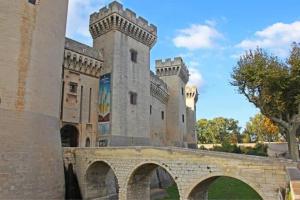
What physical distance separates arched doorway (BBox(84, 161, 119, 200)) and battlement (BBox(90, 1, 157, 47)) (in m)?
10.5

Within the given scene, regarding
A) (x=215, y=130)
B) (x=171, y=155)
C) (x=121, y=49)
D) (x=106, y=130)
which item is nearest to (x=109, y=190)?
(x=106, y=130)

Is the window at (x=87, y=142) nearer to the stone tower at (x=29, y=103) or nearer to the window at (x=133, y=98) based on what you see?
the window at (x=133, y=98)

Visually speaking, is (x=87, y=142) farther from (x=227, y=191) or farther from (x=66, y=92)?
(x=227, y=191)

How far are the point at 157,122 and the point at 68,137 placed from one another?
12.1m

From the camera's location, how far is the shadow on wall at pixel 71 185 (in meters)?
15.8

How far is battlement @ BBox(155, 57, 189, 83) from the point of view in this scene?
33.8 m

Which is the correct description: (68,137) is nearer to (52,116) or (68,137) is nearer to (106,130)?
(106,130)

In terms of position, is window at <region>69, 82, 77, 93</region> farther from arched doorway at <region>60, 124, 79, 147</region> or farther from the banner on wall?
arched doorway at <region>60, 124, 79, 147</region>

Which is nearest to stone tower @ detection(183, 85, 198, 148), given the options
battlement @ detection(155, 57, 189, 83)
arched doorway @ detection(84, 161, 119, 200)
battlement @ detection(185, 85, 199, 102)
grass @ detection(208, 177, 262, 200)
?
battlement @ detection(185, 85, 199, 102)

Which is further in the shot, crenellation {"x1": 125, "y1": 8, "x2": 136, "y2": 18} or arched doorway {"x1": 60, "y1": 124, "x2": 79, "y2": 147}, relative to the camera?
crenellation {"x1": 125, "y1": 8, "x2": 136, "y2": 18}

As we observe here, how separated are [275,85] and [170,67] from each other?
18.3 meters

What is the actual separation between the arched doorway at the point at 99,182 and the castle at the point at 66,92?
1874 mm

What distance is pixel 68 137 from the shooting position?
1973 centimetres

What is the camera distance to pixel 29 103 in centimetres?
1302
